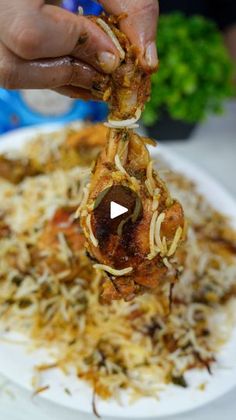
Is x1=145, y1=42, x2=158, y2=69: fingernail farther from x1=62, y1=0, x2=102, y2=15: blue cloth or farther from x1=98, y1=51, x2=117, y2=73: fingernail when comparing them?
x1=62, y1=0, x2=102, y2=15: blue cloth

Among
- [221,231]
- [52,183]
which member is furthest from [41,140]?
[221,231]

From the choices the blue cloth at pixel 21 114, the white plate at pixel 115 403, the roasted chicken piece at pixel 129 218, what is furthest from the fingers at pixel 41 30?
the blue cloth at pixel 21 114

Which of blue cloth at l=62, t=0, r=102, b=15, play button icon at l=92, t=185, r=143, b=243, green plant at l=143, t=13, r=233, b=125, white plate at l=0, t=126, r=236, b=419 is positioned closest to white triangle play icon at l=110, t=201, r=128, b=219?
play button icon at l=92, t=185, r=143, b=243

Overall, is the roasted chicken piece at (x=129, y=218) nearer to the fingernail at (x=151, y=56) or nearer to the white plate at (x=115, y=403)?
the fingernail at (x=151, y=56)

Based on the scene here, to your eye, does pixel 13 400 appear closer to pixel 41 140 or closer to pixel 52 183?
pixel 52 183

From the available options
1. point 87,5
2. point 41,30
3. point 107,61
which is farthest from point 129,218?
point 87,5
